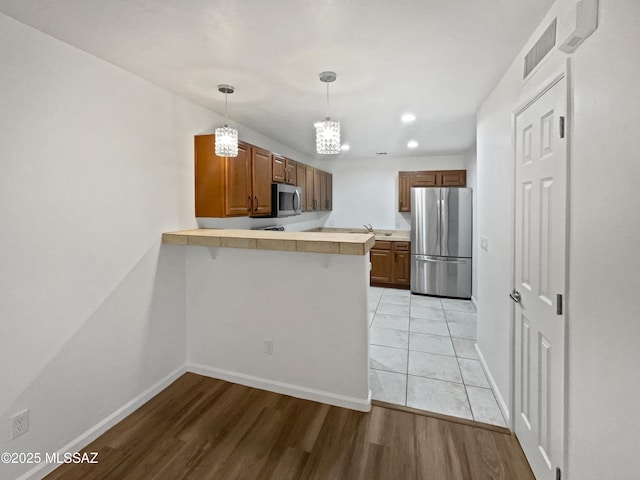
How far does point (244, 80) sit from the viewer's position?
2.32 meters

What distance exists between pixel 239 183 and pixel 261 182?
1.35ft

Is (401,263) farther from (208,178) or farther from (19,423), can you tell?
(19,423)

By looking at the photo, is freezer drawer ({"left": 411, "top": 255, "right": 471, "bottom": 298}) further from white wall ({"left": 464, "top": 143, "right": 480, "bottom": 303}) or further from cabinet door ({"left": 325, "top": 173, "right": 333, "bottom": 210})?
cabinet door ({"left": 325, "top": 173, "right": 333, "bottom": 210})

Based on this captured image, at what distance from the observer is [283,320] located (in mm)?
2490

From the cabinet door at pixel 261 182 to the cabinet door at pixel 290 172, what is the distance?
45 centimetres

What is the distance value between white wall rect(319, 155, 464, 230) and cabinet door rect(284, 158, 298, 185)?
2209 millimetres

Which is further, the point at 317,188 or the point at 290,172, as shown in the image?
the point at 317,188

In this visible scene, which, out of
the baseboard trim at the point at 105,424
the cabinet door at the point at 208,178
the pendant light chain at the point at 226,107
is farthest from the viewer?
the cabinet door at the point at 208,178

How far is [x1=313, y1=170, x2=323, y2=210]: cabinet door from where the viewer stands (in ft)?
17.0

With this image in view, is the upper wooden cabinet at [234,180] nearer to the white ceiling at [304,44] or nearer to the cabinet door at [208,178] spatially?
the cabinet door at [208,178]

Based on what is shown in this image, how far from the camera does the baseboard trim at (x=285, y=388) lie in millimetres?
2314

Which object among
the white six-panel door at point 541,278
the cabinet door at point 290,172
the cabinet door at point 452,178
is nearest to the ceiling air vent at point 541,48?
the white six-panel door at point 541,278

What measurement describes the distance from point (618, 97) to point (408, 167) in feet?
16.8

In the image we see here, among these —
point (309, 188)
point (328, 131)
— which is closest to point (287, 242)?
point (328, 131)
